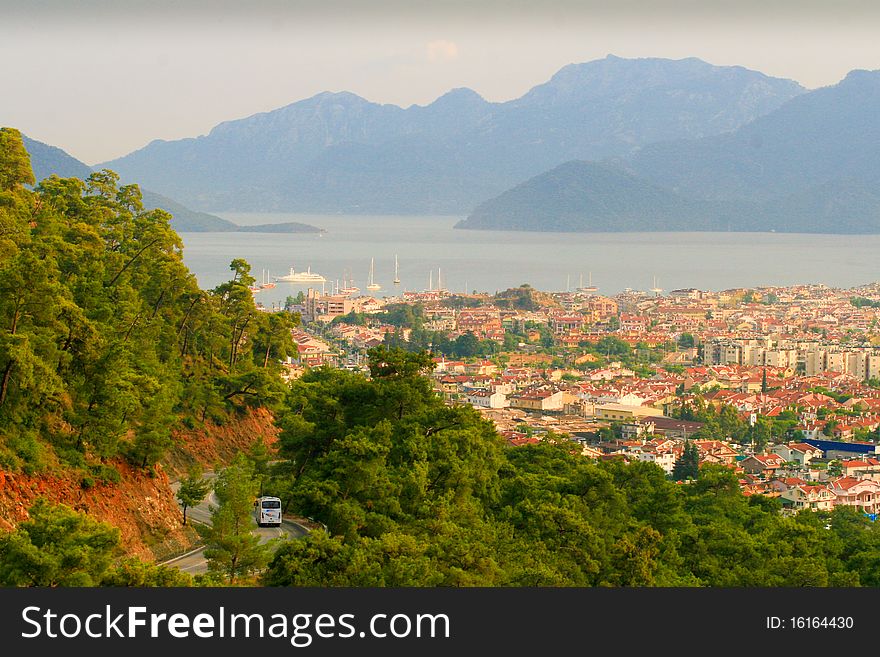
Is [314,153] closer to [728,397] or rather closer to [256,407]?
[728,397]

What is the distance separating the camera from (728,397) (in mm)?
15680

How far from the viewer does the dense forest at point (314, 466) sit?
3.65m

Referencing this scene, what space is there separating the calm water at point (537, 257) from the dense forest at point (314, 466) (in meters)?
14.8

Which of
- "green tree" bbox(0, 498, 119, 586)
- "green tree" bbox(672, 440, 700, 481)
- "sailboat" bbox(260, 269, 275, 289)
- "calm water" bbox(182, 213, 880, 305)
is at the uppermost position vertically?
"calm water" bbox(182, 213, 880, 305)

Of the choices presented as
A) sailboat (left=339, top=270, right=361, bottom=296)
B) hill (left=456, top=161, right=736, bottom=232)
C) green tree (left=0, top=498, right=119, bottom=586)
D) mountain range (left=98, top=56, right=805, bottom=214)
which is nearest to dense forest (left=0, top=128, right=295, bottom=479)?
green tree (left=0, top=498, right=119, bottom=586)

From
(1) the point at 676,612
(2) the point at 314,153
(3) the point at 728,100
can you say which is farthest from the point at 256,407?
(3) the point at 728,100

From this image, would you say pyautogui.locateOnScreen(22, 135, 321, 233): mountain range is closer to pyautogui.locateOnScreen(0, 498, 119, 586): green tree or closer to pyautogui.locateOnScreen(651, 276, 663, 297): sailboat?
pyautogui.locateOnScreen(0, 498, 119, 586): green tree

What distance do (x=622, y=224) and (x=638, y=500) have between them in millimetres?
58668

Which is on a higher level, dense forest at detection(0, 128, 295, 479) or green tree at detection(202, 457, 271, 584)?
dense forest at detection(0, 128, 295, 479)

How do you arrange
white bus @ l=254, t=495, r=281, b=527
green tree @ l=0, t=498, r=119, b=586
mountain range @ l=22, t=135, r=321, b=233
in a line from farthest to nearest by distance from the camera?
mountain range @ l=22, t=135, r=321, b=233, white bus @ l=254, t=495, r=281, b=527, green tree @ l=0, t=498, r=119, b=586

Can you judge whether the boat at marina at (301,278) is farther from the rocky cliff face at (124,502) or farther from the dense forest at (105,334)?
the rocky cliff face at (124,502)

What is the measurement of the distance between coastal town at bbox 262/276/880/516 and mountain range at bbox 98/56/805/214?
36299 millimetres

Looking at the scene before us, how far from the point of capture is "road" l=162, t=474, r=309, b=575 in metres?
4.25

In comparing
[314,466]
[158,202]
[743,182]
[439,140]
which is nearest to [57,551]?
[314,466]
